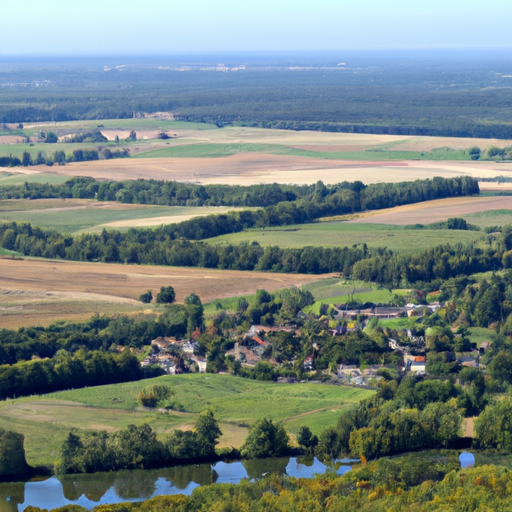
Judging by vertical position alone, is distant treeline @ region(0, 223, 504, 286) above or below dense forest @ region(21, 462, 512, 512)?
below

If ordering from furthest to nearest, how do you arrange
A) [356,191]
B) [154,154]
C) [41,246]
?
[154,154]
[356,191]
[41,246]

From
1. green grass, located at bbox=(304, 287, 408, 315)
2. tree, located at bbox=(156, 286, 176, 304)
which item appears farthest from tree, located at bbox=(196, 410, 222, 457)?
tree, located at bbox=(156, 286, 176, 304)

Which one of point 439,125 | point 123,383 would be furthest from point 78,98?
point 123,383

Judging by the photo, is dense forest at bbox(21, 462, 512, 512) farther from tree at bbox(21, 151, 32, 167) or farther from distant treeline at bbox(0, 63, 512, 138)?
distant treeline at bbox(0, 63, 512, 138)

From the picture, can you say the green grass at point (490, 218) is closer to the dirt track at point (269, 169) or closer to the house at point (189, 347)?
the dirt track at point (269, 169)

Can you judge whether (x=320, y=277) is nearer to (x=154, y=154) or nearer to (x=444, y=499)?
(x=444, y=499)

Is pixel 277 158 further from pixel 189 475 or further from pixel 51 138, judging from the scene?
pixel 189 475

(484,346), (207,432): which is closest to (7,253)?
(484,346)
